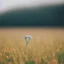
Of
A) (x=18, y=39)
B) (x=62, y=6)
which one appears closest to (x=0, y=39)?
(x=18, y=39)

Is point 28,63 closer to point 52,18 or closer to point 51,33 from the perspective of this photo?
point 51,33

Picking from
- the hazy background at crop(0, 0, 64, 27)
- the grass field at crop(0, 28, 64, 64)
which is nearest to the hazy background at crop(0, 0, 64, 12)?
the hazy background at crop(0, 0, 64, 27)

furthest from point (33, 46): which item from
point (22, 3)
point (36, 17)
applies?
point (22, 3)

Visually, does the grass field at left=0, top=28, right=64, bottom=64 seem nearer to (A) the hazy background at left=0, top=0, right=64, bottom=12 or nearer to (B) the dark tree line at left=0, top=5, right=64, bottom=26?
(B) the dark tree line at left=0, top=5, right=64, bottom=26

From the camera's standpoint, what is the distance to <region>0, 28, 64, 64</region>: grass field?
126 centimetres

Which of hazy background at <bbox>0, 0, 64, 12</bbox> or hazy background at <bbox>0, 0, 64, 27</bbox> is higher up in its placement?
hazy background at <bbox>0, 0, 64, 12</bbox>

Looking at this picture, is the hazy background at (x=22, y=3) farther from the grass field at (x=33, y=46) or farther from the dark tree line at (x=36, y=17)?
the grass field at (x=33, y=46)

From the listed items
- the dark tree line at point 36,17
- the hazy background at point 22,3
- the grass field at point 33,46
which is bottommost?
the grass field at point 33,46

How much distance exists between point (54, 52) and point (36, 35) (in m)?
0.21

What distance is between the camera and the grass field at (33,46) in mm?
1259

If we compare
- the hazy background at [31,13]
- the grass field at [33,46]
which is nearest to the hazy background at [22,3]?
the hazy background at [31,13]

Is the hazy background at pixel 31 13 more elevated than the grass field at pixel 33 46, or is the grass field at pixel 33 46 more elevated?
the hazy background at pixel 31 13

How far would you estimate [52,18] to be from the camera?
4.23ft

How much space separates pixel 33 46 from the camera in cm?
131
